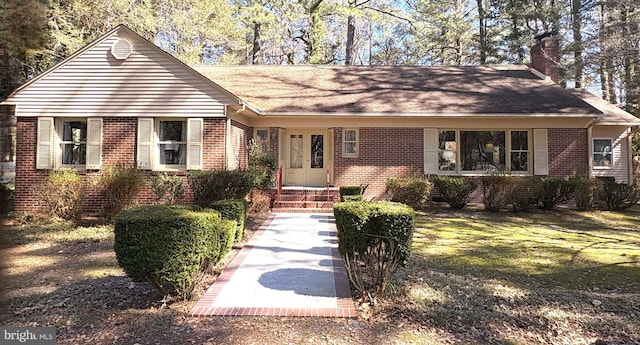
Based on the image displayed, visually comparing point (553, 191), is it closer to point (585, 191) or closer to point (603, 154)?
point (585, 191)

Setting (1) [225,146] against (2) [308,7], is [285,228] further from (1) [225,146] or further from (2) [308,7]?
(2) [308,7]

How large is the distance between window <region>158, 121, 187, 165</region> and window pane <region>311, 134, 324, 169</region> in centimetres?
482

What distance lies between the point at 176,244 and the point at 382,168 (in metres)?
9.51

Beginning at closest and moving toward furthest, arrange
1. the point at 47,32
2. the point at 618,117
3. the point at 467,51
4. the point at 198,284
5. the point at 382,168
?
the point at 47,32, the point at 198,284, the point at 382,168, the point at 618,117, the point at 467,51

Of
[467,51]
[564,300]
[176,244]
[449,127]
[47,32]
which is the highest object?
[467,51]

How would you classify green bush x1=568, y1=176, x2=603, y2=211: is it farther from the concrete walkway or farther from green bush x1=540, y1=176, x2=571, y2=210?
the concrete walkway

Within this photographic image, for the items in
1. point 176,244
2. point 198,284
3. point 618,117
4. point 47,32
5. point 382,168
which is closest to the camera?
point 47,32

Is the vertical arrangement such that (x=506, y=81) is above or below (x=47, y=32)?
above

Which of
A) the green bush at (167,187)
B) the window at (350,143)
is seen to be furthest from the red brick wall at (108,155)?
the window at (350,143)

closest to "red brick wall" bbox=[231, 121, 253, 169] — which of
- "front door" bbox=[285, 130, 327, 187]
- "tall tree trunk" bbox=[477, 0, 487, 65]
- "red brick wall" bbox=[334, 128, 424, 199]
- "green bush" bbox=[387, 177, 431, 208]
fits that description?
"front door" bbox=[285, 130, 327, 187]

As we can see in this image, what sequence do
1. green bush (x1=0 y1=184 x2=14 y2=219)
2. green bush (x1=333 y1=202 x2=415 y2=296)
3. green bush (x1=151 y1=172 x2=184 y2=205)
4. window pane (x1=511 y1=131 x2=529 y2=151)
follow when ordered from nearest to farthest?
1. green bush (x1=0 y1=184 x2=14 y2=219)
2. green bush (x1=333 y1=202 x2=415 y2=296)
3. green bush (x1=151 y1=172 x2=184 y2=205)
4. window pane (x1=511 y1=131 x2=529 y2=151)

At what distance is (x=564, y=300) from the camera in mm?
4797

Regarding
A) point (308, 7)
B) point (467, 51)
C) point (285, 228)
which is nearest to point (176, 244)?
point (285, 228)

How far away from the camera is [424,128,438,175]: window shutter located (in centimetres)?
1297
